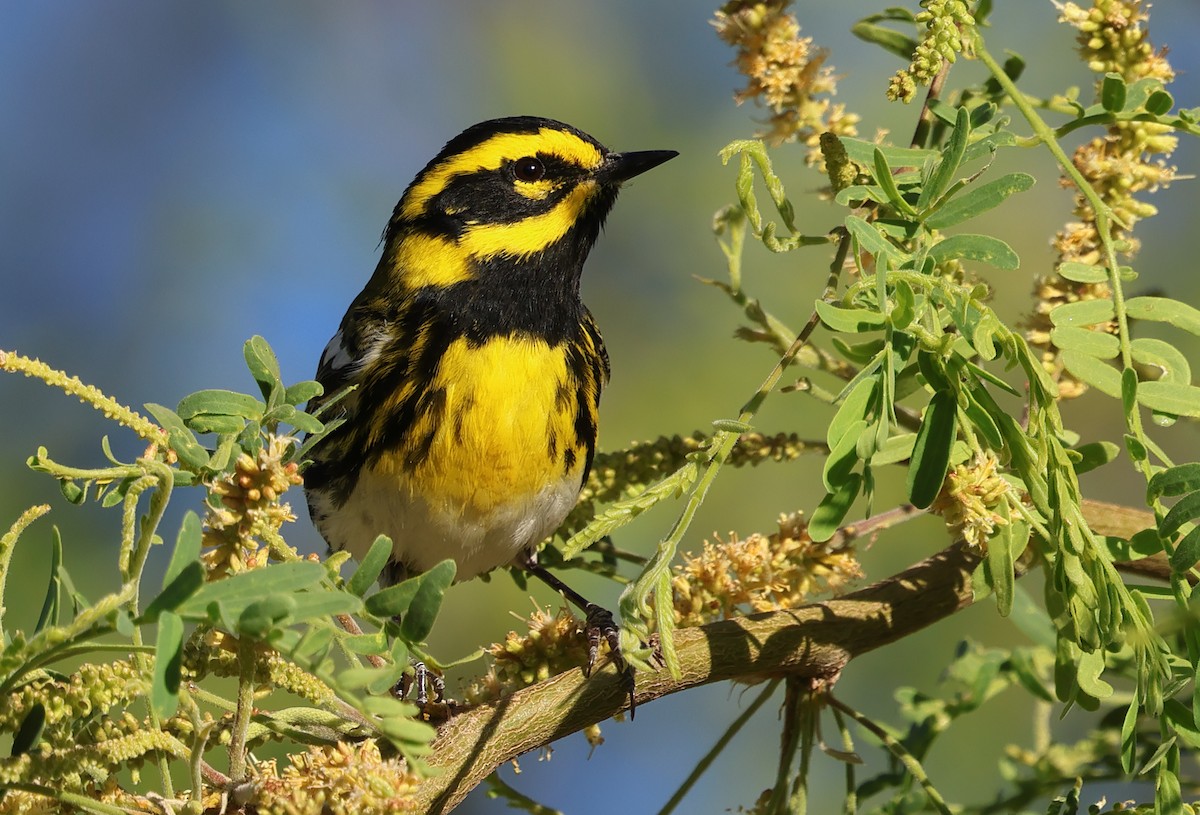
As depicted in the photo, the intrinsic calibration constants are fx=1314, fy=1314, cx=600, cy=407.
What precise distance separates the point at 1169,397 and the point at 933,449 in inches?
14.6

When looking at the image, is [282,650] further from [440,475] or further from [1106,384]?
[440,475]

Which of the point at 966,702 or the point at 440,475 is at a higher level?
the point at 440,475

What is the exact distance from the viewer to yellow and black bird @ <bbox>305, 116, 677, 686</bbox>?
2947mm

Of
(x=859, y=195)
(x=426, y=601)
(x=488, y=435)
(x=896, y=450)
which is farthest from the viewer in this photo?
(x=488, y=435)

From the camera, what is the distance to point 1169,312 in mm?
1713

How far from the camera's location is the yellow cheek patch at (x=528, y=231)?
332 centimetres

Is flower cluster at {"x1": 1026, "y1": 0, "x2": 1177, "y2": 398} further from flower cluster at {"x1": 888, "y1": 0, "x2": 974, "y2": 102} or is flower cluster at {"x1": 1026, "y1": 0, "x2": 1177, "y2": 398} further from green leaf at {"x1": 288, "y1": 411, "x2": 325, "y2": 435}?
green leaf at {"x1": 288, "y1": 411, "x2": 325, "y2": 435}

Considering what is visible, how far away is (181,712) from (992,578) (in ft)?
3.10

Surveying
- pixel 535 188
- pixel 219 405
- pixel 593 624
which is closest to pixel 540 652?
pixel 593 624

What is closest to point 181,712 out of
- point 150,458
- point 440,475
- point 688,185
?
point 150,458

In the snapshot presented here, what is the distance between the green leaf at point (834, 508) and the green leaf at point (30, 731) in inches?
33.8

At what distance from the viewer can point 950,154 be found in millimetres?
1559

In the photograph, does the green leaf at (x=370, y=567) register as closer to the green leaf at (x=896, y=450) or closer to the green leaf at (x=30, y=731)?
the green leaf at (x=30, y=731)

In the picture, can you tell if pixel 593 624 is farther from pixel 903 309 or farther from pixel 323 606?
pixel 323 606
